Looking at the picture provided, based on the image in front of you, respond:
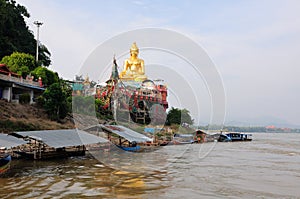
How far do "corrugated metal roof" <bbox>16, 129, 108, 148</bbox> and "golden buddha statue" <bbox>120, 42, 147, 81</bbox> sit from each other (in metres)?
28.0

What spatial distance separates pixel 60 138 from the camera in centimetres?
1512

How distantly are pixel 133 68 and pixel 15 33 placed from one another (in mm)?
16843

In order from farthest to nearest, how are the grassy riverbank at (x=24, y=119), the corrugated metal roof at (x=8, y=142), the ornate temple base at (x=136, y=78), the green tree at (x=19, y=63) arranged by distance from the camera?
the ornate temple base at (x=136, y=78) → the green tree at (x=19, y=63) → the grassy riverbank at (x=24, y=119) → the corrugated metal roof at (x=8, y=142)

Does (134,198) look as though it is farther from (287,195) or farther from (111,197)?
(287,195)

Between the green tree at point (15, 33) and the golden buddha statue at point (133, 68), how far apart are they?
37.3 ft

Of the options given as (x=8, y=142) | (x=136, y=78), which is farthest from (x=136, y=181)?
(x=136, y=78)

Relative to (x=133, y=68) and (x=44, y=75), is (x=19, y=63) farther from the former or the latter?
(x=133, y=68)

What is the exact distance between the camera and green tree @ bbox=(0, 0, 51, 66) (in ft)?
114

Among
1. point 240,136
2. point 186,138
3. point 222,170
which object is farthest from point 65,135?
point 240,136

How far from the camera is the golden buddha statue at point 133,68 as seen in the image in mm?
45156

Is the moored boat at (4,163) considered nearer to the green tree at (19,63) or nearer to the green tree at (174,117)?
the green tree at (19,63)

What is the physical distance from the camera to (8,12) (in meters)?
35.8

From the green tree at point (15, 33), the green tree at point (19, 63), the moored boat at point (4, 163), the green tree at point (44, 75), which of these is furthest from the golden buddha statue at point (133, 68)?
the moored boat at point (4, 163)

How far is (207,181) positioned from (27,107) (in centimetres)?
1761
